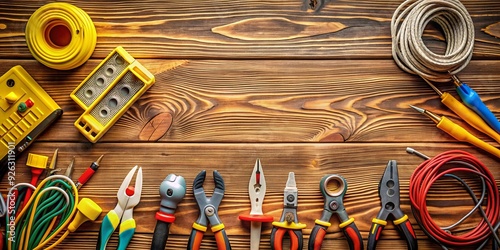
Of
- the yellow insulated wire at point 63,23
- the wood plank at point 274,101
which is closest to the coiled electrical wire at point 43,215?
the wood plank at point 274,101

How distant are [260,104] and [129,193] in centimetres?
37

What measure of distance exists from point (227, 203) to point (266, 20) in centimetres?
A: 45

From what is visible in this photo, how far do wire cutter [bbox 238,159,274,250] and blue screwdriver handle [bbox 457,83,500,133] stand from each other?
0.50 m

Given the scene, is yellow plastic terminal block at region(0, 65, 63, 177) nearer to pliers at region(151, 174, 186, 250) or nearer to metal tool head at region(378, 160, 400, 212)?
pliers at region(151, 174, 186, 250)

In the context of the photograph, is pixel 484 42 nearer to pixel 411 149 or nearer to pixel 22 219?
pixel 411 149

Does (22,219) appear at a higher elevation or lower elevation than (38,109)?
lower

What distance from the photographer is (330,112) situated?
1315mm

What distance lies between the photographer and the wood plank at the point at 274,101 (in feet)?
4.30

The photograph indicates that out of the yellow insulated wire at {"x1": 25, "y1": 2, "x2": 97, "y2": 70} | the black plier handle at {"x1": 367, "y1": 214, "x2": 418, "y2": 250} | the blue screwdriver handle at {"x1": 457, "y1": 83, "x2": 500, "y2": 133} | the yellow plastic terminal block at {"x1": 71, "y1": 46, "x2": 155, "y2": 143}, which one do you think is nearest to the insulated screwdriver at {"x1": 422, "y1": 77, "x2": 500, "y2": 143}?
the blue screwdriver handle at {"x1": 457, "y1": 83, "x2": 500, "y2": 133}

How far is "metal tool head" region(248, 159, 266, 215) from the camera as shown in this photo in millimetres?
1272

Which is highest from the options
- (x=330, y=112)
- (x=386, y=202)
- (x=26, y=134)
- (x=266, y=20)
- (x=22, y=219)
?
(x=266, y=20)

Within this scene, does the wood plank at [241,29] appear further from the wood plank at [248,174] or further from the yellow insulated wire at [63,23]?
the wood plank at [248,174]

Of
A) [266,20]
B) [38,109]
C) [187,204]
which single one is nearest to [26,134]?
[38,109]

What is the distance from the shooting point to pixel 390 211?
126cm
